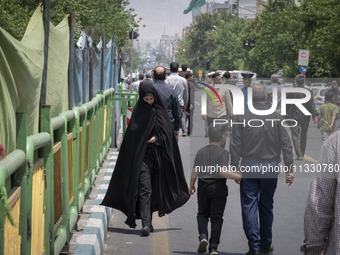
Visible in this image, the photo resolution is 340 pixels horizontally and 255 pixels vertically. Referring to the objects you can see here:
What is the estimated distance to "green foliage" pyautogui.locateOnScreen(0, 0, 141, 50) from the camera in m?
31.4

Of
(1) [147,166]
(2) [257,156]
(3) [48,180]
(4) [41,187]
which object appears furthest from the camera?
(1) [147,166]

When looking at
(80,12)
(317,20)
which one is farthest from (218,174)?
(317,20)

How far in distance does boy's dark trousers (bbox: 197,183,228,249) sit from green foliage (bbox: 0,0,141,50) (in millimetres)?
7578

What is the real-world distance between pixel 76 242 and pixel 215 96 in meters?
8.00

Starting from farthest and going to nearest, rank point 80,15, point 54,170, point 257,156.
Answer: point 80,15, point 257,156, point 54,170

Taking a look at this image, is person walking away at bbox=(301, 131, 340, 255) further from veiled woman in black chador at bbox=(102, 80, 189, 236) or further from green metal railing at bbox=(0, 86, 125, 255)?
veiled woman in black chador at bbox=(102, 80, 189, 236)

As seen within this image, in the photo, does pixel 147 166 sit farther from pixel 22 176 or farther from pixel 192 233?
pixel 22 176

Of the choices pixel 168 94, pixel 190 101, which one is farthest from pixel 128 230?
pixel 190 101

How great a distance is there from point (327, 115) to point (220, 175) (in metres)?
9.33

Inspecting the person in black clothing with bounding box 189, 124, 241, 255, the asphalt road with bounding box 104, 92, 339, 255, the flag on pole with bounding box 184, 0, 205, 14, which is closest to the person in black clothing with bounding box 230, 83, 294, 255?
the person in black clothing with bounding box 189, 124, 241, 255

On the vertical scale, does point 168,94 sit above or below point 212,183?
above

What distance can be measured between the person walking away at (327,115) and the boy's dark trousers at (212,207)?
9080mm

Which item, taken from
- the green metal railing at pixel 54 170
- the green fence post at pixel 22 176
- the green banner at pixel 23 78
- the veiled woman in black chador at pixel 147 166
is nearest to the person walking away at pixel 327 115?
the green metal railing at pixel 54 170

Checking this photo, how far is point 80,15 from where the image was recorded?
129 feet
